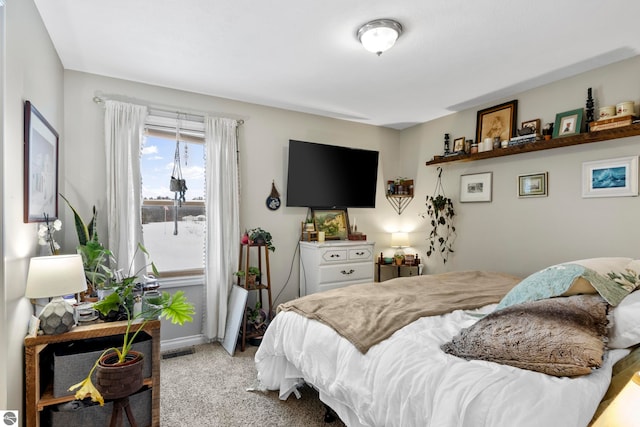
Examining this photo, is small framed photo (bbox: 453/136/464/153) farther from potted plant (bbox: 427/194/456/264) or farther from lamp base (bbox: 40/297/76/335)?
lamp base (bbox: 40/297/76/335)

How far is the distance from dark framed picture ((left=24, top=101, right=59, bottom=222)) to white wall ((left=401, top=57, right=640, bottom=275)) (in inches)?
151

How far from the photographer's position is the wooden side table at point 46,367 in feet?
5.35

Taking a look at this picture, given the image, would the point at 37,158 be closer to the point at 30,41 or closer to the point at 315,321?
the point at 30,41

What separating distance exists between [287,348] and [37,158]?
1842 mm

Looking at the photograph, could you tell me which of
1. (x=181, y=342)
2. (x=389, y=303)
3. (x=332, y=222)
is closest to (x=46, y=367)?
(x=181, y=342)

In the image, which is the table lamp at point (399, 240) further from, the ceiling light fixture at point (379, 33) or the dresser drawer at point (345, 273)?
the ceiling light fixture at point (379, 33)

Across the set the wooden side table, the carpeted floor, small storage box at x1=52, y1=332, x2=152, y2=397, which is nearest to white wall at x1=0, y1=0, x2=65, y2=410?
the wooden side table

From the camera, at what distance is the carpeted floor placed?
6.89 feet

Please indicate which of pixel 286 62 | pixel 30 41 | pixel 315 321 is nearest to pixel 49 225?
pixel 30 41

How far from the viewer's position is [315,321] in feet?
6.60

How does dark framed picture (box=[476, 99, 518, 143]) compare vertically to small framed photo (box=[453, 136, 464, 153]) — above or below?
above

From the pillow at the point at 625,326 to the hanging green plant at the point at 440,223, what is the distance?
8.75ft

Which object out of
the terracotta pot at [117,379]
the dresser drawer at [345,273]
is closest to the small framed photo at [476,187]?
the dresser drawer at [345,273]

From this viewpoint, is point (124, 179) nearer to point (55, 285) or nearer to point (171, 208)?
point (171, 208)
